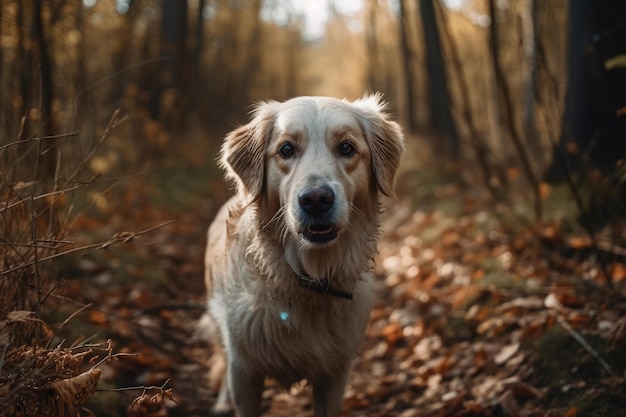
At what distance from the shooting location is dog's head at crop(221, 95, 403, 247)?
280 cm

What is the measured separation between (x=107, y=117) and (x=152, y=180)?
2206 mm

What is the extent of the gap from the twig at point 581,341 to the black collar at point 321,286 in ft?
4.82

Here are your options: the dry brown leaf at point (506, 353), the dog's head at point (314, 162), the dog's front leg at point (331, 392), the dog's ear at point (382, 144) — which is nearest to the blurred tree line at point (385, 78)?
the dog's head at point (314, 162)

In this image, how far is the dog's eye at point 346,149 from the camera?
308 cm

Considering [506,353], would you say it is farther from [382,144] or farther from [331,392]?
[382,144]

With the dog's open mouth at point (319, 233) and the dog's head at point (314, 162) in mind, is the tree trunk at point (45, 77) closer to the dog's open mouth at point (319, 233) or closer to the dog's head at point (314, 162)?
the dog's head at point (314, 162)

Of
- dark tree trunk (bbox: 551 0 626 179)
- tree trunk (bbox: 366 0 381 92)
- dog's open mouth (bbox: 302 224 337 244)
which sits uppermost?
tree trunk (bbox: 366 0 381 92)

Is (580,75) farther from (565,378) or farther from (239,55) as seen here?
(239,55)

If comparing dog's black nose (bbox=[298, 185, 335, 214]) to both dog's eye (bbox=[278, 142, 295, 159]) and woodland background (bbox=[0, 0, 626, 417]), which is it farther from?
woodland background (bbox=[0, 0, 626, 417])

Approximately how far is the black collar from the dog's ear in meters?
0.65

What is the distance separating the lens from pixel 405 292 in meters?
5.85

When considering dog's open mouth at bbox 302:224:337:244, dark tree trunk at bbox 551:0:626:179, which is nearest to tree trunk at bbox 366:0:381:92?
dark tree trunk at bbox 551:0:626:179

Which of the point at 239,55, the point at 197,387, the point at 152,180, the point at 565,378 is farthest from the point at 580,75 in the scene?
the point at 239,55

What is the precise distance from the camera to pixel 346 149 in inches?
122
